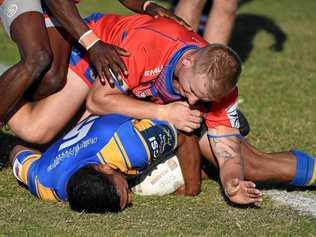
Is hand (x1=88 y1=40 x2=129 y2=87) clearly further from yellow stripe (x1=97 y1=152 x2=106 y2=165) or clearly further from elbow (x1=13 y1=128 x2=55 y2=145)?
elbow (x1=13 y1=128 x2=55 y2=145)

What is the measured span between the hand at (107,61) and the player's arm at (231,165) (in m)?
0.71

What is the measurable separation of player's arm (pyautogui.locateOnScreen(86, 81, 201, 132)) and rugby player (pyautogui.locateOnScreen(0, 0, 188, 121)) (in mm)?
136

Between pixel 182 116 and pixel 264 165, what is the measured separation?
2.41 ft

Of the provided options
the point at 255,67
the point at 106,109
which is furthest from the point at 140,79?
the point at 255,67

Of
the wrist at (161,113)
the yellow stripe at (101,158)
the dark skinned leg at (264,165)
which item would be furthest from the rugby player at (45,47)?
the dark skinned leg at (264,165)

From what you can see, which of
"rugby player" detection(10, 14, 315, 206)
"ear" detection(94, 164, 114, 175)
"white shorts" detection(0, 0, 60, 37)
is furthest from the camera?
"white shorts" detection(0, 0, 60, 37)

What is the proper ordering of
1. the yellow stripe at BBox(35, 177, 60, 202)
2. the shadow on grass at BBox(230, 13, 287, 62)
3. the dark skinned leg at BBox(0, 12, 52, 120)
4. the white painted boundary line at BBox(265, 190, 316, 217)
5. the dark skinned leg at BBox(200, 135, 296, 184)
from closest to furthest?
the yellow stripe at BBox(35, 177, 60, 202)
the white painted boundary line at BBox(265, 190, 316, 217)
the dark skinned leg at BBox(0, 12, 52, 120)
the dark skinned leg at BBox(200, 135, 296, 184)
the shadow on grass at BBox(230, 13, 287, 62)

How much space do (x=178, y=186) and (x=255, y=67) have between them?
4428mm

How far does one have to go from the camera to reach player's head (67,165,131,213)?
5.51 meters

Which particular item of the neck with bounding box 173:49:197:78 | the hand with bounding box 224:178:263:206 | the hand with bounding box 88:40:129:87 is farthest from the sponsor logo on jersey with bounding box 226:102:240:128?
→ the hand with bounding box 88:40:129:87

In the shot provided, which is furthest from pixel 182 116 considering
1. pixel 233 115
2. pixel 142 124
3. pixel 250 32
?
pixel 250 32

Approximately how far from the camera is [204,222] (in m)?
5.59

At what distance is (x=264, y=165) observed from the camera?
6418 millimetres

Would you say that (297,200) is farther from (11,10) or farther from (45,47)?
(11,10)
